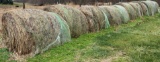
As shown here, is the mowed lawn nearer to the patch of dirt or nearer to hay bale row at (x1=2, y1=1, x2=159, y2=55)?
the patch of dirt

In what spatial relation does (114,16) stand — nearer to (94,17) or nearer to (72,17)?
(94,17)

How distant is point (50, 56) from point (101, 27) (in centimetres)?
664

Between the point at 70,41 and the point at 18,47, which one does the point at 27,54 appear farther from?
the point at 70,41

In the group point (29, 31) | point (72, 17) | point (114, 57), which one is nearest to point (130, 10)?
point (72, 17)

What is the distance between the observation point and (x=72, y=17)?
1313 centimetres

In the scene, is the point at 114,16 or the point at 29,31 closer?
the point at 29,31

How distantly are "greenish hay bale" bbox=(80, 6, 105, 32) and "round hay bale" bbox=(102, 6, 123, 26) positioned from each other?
5.15 ft

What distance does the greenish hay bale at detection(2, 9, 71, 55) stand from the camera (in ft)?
31.9

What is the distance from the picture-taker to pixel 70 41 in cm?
1207

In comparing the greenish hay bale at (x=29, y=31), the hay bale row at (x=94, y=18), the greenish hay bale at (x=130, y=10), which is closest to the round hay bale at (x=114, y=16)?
the hay bale row at (x=94, y=18)

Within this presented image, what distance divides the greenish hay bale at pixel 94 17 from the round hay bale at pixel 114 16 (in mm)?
1570

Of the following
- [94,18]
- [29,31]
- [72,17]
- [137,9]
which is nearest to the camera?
[29,31]

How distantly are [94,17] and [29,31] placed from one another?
627cm

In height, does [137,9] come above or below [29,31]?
below
